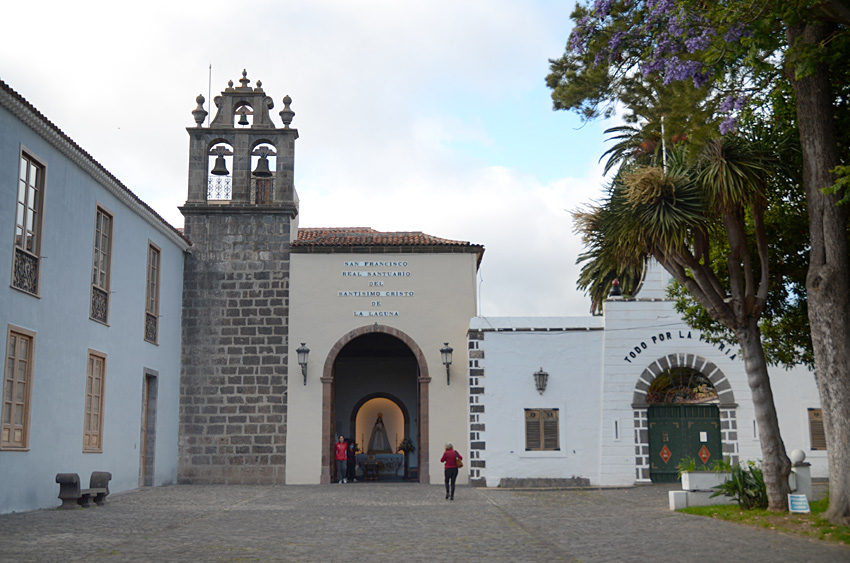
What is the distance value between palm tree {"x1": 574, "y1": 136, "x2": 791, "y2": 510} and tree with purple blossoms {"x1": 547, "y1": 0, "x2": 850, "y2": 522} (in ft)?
2.45

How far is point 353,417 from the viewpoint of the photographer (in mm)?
25422

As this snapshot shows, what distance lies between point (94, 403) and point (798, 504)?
430 inches

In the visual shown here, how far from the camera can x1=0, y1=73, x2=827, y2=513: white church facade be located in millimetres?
13781

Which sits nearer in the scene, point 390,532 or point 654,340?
point 390,532

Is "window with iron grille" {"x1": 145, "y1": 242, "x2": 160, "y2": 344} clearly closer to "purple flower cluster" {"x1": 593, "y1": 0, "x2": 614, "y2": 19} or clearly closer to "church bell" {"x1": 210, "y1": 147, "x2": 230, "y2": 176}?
"church bell" {"x1": 210, "y1": 147, "x2": 230, "y2": 176}

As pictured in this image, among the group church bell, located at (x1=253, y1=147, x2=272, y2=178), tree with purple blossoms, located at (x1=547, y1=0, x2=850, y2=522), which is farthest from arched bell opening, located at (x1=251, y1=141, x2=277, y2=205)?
tree with purple blossoms, located at (x1=547, y1=0, x2=850, y2=522)

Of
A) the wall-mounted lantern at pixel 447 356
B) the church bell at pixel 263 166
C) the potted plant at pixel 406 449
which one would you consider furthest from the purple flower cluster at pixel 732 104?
the potted plant at pixel 406 449

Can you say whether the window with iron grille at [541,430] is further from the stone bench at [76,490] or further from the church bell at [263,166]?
the stone bench at [76,490]

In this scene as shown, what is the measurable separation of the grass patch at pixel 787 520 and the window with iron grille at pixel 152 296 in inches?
430

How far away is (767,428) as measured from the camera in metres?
10.9

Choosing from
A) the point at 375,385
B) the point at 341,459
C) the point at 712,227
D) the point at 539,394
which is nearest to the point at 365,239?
the point at 341,459

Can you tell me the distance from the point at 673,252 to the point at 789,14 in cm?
370

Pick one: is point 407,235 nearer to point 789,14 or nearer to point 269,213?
point 269,213

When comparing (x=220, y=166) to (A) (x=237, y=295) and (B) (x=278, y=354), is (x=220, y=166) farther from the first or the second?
(B) (x=278, y=354)
